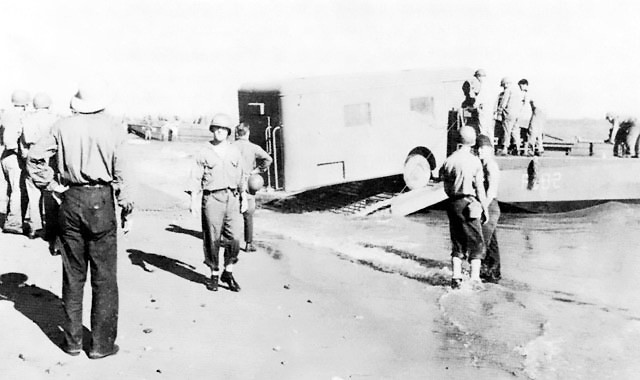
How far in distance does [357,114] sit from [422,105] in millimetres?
1384

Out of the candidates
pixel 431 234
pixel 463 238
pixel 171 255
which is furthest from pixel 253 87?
pixel 463 238

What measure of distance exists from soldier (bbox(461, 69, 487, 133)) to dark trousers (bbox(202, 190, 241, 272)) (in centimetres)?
672

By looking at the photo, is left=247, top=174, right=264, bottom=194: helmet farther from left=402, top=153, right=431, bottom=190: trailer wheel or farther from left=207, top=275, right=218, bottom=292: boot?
left=402, top=153, right=431, bottom=190: trailer wheel

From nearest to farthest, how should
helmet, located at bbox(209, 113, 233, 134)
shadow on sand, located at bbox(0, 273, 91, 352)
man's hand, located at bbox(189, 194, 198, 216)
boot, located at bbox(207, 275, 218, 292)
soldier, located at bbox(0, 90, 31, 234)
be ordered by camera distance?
shadow on sand, located at bbox(0, 273, 91, 352) < helmet, located at bbox(209, 113, 233, 134) < man's hand, located at bbox(189, 194, 198, 216) < boot, located at bbox(207, 275, 218, 292) < soldier, located at bbox(0, 90, 31, 234)

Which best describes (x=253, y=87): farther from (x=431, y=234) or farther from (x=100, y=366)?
(x=100, y=366)

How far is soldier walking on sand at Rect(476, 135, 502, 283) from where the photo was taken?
22.2 ft

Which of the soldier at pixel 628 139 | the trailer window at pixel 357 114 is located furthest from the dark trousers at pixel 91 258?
the soldier at pixel 628 139

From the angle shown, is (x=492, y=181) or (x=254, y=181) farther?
(x=254, y=181)

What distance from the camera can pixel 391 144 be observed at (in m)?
12.2

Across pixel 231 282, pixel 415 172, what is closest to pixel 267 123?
pixel 415 172

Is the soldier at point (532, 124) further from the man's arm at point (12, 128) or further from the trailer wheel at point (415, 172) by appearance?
the man's arm at point (12, 128)

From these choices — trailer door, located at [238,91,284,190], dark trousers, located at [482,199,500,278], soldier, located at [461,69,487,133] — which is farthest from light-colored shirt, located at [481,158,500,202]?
trailer door, located at [238,91,284,190]

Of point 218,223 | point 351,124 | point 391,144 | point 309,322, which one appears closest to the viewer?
point 309,322

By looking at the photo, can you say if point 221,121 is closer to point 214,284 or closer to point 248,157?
point 214,284
